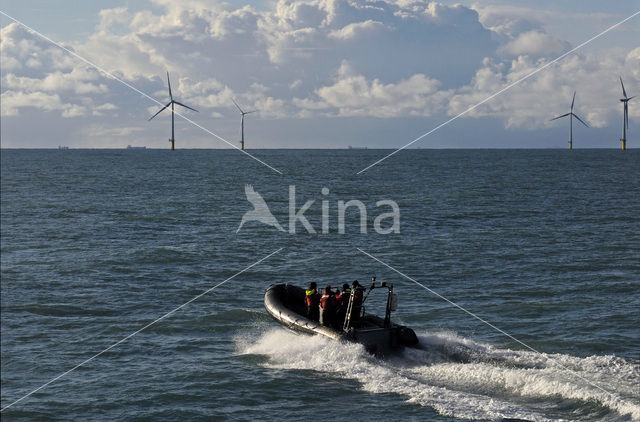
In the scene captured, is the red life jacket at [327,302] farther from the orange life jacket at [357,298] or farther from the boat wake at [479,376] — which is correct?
the boat wake at [479,376]

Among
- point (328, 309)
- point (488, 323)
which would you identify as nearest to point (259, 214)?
point (488, 323)

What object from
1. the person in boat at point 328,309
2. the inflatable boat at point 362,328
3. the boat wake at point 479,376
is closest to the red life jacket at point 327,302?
the person in boat at point 328,309

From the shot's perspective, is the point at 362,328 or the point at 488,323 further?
the point at 488,323

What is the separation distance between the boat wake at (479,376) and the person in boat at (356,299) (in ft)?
4.56

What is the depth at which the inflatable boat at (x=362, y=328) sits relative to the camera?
21641 mm

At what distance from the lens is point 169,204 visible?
64.8m

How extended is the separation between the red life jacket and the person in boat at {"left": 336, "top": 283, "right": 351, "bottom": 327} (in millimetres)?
173

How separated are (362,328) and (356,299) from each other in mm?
987

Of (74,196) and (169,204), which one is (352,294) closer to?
(169,204)

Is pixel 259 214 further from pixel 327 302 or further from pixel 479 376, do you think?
pixel 479 376

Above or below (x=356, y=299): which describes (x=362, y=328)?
below

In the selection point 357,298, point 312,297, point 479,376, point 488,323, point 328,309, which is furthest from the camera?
point 488,323

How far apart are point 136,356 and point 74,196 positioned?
53.8 meters

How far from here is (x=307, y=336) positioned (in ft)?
75.8
